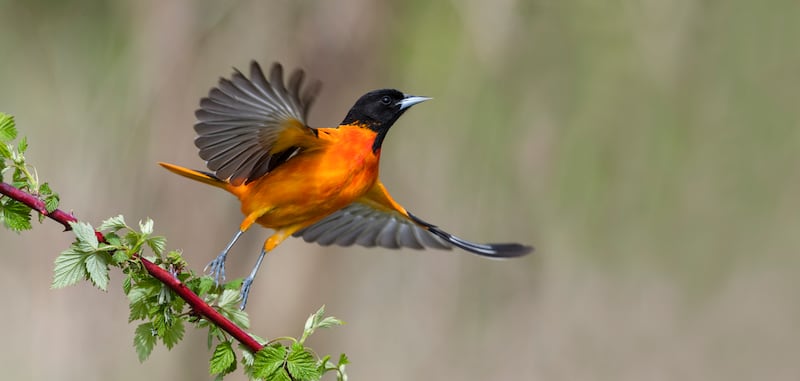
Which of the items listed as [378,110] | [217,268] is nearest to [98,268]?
[217,268]

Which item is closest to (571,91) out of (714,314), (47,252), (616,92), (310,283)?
(616,92)

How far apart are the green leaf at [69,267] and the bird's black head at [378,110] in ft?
Answer: 4.04

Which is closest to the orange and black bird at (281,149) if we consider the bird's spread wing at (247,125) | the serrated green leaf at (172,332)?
the bird's spread wing at (247,125)

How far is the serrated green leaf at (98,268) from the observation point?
54.4 inches

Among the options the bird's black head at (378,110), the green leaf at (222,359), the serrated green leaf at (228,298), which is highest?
the bird's black head at (378,110)

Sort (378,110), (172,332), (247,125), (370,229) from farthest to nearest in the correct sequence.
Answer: (370,229)
(378,110)
(247,125)
(172,332)

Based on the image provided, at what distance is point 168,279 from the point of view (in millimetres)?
1416

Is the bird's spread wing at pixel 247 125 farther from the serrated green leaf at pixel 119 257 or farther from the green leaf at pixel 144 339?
the serrated green leaf at pixel 119 257

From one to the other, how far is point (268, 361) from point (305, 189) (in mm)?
903

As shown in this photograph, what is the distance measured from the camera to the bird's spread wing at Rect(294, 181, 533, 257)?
2975mm

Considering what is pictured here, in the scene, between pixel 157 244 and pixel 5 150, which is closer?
pixel 5 150

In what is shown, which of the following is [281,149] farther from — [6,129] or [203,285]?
[6,129]

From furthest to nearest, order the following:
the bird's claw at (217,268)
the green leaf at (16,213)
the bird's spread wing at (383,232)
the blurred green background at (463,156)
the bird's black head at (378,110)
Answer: the blurred green background at (463,156), the bird's spread wing at (383,232), the bird's black head at (378,110), the bird's claw at (217,268), the green leaf at (16,213)

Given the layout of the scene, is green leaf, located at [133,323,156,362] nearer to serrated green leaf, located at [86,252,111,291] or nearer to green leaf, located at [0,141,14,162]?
serrated green leaf, located at [86,252,111,291]
